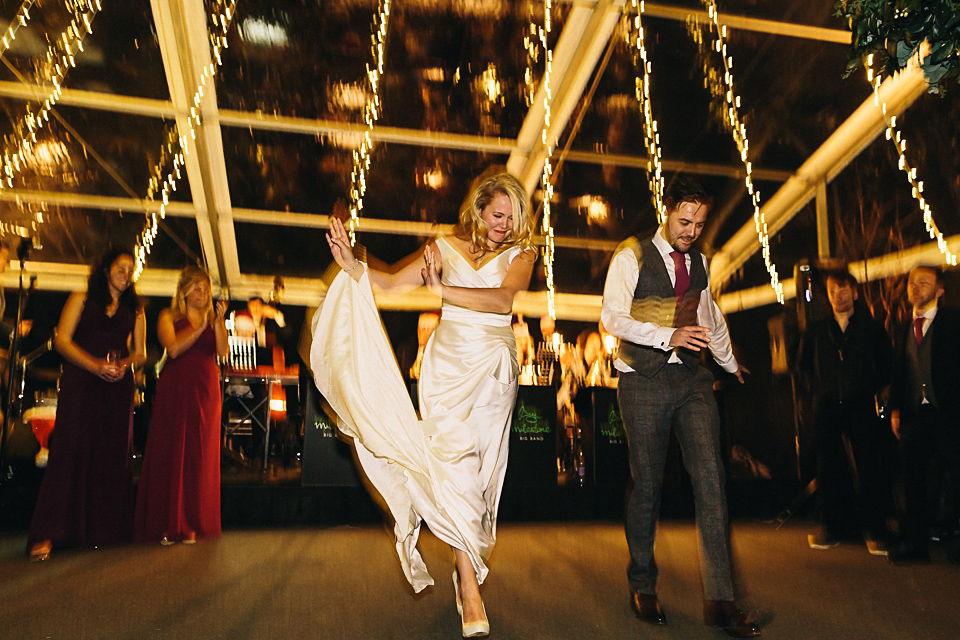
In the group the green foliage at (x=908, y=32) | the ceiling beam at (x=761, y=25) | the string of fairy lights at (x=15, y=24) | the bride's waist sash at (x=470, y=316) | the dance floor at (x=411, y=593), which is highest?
the ceiling beam at (x=761, y=25)

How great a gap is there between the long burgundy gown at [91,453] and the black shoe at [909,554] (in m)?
5.00

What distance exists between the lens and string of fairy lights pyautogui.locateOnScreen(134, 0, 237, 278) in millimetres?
6617

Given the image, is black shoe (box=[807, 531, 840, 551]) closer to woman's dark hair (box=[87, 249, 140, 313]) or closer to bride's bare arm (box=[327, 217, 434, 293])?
bride's bare arm (box=[327, 217, 434, 293])

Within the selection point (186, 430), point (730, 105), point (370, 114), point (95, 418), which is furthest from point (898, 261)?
point (95, 418)

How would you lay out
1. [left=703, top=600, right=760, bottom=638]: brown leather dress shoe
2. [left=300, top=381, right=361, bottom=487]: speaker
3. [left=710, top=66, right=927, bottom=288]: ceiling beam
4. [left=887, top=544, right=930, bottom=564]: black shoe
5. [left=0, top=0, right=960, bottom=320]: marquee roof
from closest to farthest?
[left=703, top=600, right=760, bottom=638]: brown leather dress shoe
[left=887, top=544, right=930, bottom=564]: black shoe
[left=300, top=381, right=361, bottom=487]: speaker
[left=0, top=0, right=960, bottom=320]: marquee roof
[left=710, top=66, right=927, bottom=288]: ceiling beam

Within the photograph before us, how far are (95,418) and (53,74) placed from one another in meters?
4.41

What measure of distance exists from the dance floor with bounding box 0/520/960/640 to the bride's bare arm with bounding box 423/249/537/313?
130 cm

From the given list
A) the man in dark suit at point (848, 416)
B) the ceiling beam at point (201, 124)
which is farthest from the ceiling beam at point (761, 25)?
the ceiling beam at point (201, 124)

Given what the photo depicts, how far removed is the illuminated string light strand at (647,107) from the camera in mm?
6976

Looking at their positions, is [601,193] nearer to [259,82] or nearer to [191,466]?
[259,82]

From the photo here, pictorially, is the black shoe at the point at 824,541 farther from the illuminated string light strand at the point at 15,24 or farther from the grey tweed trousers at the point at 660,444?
the illuminated string light strand at the point at 15,24

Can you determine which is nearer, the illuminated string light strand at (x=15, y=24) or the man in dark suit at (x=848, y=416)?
the man in dark suit at (x=848, y=416)

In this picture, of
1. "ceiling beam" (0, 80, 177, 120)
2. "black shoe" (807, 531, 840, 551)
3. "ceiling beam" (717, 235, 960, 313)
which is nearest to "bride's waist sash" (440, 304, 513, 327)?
"black shoe" (807, 531, 840, 551)

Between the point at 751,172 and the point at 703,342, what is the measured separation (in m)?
7.51
